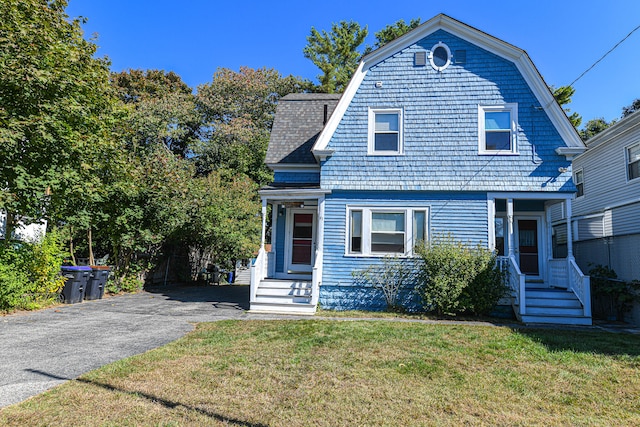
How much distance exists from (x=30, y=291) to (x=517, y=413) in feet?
36.8

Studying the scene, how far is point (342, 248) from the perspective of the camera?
11070mm

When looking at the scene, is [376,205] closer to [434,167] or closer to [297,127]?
[434,167]

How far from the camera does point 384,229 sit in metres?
11.1

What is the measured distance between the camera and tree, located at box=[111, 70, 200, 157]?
2397cm

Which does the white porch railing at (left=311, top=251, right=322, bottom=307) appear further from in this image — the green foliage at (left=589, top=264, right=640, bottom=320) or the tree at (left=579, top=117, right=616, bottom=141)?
the tree at (left=579, top=117, right=616, bottom=141)

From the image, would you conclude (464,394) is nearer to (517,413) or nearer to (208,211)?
(517,413)

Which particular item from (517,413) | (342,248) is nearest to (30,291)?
(342,248)

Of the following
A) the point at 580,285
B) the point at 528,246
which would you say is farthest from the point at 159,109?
the point at 580,285

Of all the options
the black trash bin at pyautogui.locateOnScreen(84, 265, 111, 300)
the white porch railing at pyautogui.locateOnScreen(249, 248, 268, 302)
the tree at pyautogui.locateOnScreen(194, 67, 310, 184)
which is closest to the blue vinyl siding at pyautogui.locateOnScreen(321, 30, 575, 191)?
the white porch railing at pyautogui.locateOnScreen(249, 248, 268, 302)

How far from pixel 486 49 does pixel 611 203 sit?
25.2ft

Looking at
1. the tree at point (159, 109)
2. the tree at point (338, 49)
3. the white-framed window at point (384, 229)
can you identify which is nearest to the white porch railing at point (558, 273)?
the white-framed window at point (384, 229)

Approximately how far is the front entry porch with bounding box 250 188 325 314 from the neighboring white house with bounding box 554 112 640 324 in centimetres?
816

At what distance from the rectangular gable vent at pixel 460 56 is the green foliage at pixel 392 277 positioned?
20.0ft

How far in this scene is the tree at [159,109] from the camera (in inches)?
944
